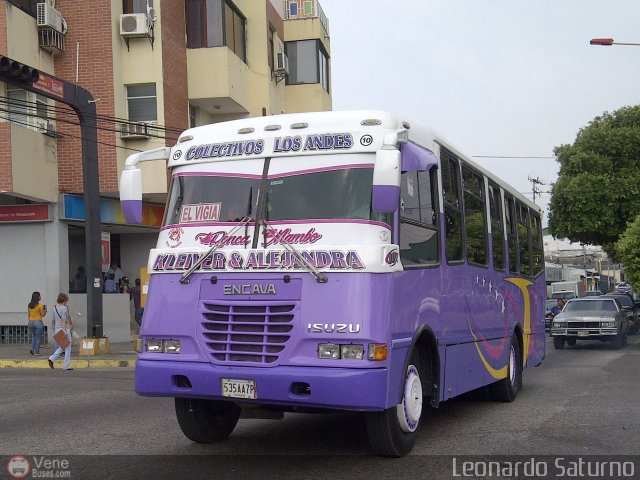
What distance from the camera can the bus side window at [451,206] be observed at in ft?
28.1

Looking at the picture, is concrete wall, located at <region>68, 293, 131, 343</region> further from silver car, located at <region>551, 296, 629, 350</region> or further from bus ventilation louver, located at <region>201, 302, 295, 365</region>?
bus ventilation louver, located at <region>201, 302, 295, 365</region>

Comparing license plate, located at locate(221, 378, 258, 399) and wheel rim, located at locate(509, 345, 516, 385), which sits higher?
license plate, located at locate(221, 378, 258, 399)

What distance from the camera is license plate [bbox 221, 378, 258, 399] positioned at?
6645 millimetres

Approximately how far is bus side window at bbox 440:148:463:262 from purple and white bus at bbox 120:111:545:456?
14 cm

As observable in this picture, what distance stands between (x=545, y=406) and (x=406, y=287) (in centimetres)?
471

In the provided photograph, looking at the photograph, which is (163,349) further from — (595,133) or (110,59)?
(595,133)

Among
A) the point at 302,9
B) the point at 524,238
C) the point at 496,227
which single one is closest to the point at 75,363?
the point at 524,238

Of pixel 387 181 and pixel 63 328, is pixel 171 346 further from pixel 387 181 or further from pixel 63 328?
pixel 63 328

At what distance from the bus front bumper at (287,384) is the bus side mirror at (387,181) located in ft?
4.22

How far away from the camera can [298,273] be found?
6.78m

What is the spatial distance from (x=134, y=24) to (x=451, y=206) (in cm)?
1653

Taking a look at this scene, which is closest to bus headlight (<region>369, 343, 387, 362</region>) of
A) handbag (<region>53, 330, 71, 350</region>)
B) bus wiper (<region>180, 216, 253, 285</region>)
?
bus wiper (<region>180, 216, 253, 285</region>)

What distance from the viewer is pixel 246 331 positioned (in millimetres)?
6777

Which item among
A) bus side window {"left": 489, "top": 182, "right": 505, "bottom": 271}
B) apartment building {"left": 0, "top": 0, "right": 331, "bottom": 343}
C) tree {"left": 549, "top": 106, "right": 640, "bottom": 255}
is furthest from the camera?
tree {"left": 549, "top": 106, "right": 640, "bottom": 255}
